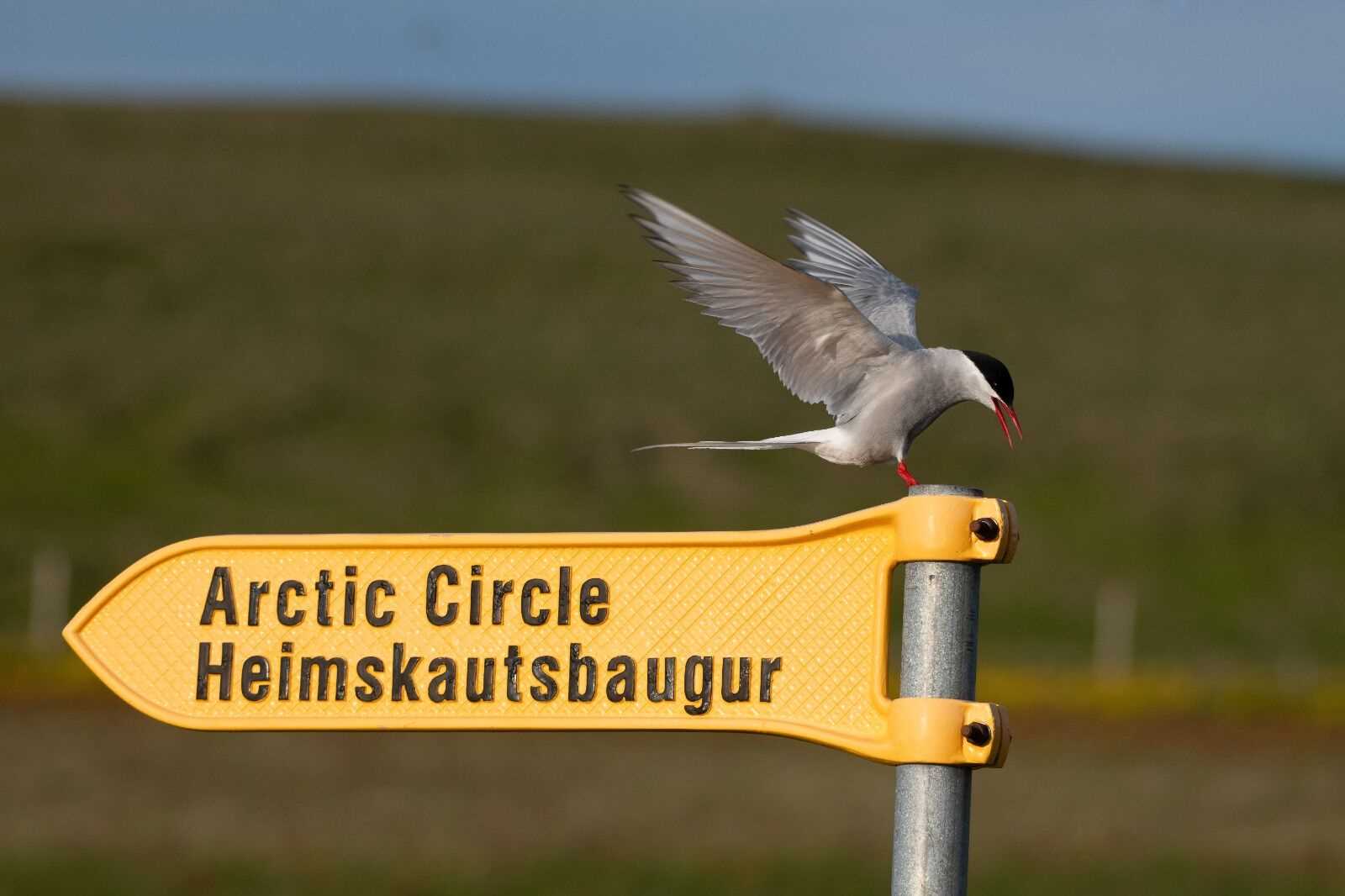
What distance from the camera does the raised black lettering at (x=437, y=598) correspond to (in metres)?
3.82

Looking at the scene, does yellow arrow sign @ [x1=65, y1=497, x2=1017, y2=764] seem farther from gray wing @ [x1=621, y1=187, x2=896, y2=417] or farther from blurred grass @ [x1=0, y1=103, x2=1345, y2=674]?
blurred grass @ [x1=0, y1=103, x2=1345, y2=674]

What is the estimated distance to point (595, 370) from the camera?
39781 millimetres

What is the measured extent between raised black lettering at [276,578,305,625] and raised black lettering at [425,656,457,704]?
0.94 feet

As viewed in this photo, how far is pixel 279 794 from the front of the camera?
47.4ft

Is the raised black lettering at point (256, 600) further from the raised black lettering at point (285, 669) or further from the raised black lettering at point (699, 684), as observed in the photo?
the raised black lettering at point (699, 684)

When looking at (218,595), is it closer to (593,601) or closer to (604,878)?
(593,601)

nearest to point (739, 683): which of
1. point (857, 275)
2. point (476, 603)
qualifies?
point (476, 603)

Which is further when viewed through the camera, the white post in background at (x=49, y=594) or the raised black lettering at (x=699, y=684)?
the white post in background at (x=49, y=594)

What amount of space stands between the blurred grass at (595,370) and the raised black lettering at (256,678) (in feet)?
71.9

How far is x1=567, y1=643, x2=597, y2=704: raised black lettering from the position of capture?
3.74m

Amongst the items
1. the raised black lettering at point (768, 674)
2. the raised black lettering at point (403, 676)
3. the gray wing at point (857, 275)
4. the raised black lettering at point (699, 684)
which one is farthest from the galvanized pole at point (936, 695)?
the gray wing at point (857, 275)

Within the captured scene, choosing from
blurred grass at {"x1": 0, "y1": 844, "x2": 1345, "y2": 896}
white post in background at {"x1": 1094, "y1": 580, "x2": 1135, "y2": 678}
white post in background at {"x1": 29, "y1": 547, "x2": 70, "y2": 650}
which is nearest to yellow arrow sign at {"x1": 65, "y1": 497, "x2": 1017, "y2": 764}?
blurred grass at {"x1": 0, "y1": 844, "x2": 1345, "y2": 896}

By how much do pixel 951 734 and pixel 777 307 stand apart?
43.7 inches

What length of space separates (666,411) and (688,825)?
2394 centimetres
